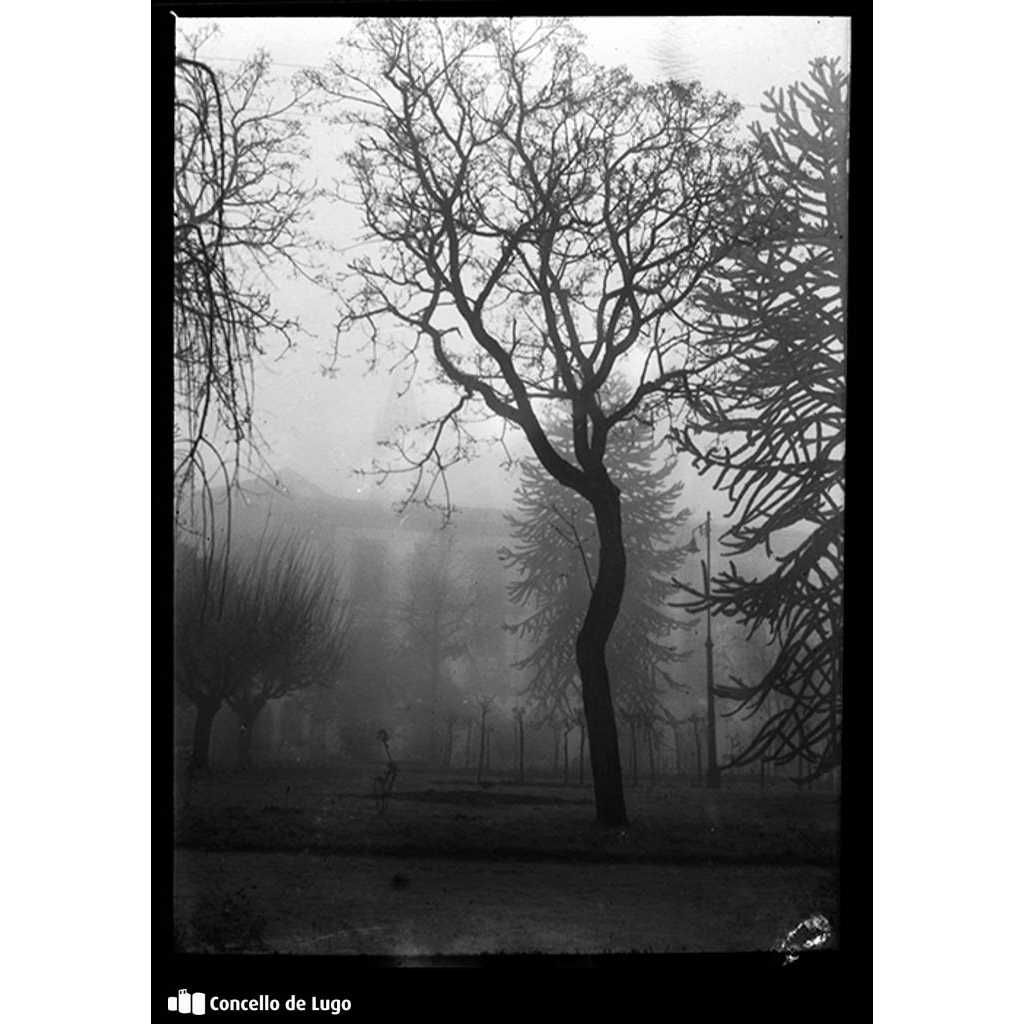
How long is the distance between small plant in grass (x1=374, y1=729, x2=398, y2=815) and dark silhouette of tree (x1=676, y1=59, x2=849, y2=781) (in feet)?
2.93

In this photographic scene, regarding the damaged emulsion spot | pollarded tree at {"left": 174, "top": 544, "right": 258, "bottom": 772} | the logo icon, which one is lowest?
the logo icon

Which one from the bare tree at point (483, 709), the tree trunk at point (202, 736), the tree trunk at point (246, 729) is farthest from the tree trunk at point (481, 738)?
the tree trunk at point (202, 736)

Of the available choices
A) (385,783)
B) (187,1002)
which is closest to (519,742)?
(385,783)

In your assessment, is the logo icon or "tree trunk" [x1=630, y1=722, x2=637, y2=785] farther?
"tree trunk" [x1=630, y1=722, x2=637, y2=785]

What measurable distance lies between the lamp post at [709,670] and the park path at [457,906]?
23 centimetres

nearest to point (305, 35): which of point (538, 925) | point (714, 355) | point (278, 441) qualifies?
point (278, 441)

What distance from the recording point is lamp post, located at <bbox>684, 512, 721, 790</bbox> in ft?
10.8

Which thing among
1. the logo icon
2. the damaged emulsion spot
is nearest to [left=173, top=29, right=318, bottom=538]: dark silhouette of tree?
the logo icon

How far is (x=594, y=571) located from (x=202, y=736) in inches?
43.1

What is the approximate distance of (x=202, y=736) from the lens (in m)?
3.26

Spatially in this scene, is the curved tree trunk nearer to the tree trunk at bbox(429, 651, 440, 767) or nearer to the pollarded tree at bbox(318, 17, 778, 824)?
the pollarded tree at bbox(318, 17, 778, 824)
